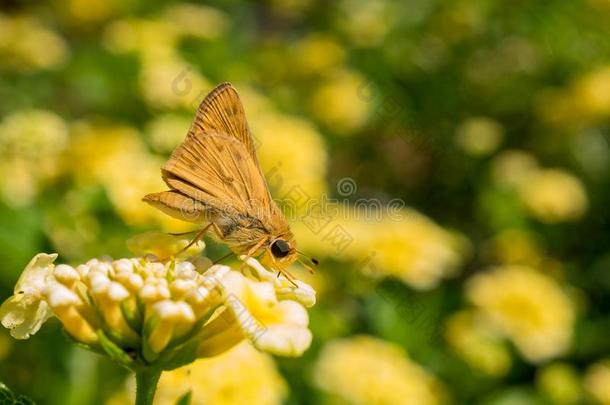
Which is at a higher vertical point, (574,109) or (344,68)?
(574,109)

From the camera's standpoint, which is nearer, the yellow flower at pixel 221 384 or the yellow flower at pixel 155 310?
the yellow flower at pixel 155 310

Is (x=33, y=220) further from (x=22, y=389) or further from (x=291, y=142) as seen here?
(x=291, y=142)

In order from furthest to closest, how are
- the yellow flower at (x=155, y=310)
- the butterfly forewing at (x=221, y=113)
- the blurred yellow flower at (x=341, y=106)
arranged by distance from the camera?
1. the blurred yellow flower at (x=341, y=106)
2. the butterfly forewing at (x=221, y=113)
3. the yellow flower at (x=155, y=310)

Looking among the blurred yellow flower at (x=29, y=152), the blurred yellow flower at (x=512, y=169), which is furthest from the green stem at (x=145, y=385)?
the blurred yellow flower at (x=512, y=169)

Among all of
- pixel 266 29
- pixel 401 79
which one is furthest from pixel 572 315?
pixel 266 29

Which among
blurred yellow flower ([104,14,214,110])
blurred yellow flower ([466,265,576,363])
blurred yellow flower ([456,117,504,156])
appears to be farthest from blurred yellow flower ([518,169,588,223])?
blurred yellow flower ([104,14,214,110])

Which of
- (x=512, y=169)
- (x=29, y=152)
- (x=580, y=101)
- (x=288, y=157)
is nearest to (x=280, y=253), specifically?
(x=29, y=152)

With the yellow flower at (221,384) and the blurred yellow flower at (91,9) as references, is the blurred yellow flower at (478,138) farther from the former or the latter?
the yellow flower at (221,384)

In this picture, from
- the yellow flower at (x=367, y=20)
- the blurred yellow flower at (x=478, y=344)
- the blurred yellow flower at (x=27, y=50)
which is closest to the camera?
the blurred yellow flower at (x=478, y=344)
